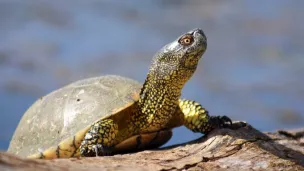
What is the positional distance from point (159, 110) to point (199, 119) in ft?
0.92

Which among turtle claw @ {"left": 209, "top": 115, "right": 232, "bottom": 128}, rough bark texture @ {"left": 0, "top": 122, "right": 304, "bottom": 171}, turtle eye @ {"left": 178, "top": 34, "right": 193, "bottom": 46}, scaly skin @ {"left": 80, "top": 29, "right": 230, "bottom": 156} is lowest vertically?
rough bark texture @ {"left": 0, "top": 122, "right": 304, "bottom": 171}

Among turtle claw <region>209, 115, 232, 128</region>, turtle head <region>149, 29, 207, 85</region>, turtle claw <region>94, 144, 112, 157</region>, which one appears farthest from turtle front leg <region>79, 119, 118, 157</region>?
turtle claw <region>209, 115, 232, 128</region>

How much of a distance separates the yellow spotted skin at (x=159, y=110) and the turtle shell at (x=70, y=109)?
59mm

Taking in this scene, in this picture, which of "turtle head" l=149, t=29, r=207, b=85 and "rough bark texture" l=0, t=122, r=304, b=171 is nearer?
"rough bark texture" l=0, t=122, r=304, b=171

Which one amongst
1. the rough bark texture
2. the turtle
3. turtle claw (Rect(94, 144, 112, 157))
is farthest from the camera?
the turtle

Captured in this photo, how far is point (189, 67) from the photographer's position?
3.32m

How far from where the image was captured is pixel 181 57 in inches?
129

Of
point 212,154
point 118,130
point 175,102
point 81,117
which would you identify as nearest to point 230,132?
point 212,154

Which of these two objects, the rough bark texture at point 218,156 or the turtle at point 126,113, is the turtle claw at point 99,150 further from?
the rough bark texture at point 218,156

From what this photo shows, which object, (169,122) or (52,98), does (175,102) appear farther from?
(52,98)

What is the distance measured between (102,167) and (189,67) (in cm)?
126

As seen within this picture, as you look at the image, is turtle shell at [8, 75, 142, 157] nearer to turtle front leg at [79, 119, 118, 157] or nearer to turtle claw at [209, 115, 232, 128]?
turtle front leg at [79, 119, 118, 157]

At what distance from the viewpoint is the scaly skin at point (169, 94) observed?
3.27m

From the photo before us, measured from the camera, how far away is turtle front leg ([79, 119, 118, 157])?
2986 mm
